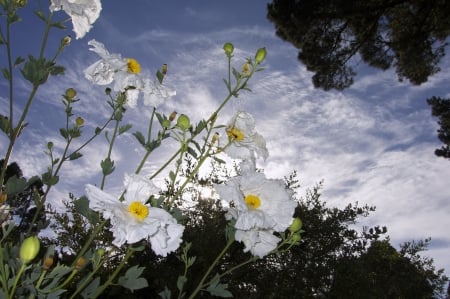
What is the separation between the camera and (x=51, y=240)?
5793mm

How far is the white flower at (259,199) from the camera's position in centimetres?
123

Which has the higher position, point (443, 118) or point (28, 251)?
point (443, 118)

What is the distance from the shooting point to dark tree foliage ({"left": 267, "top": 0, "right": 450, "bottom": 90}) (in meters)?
8.09

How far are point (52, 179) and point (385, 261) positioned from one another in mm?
5885

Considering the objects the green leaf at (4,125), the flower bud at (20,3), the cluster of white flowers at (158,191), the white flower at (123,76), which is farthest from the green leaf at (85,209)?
the flower bud at (20,3)

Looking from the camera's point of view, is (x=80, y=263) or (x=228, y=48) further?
(x=228, y=48)

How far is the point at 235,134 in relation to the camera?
4.43 ft

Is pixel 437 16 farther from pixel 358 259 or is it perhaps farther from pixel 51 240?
pixel 51 240

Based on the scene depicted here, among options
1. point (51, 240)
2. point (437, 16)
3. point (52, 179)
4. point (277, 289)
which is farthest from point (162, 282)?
point (437, 16)

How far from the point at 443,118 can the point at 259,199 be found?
925 cm

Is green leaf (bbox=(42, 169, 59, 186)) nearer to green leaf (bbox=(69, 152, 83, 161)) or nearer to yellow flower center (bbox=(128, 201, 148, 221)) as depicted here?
green leaf (bbox=(69, 152, 83, 161))

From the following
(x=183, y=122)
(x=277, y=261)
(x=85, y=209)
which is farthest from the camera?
(x=277, y=261)

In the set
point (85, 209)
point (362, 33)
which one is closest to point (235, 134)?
point (85, 209)

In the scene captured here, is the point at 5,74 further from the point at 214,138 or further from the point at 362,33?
the point at 362,33
